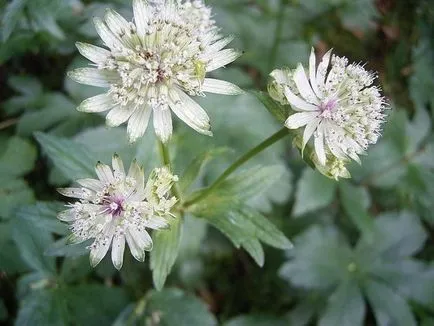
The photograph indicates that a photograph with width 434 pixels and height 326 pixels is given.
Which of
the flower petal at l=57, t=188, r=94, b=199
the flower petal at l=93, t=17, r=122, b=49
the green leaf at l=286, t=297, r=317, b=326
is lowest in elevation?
the green leaf at l=286, t=297, r=317, b=326

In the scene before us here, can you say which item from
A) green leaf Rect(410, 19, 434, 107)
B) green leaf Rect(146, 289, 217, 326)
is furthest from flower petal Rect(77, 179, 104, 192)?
green leaf Rect(410, 19, 434, 107)

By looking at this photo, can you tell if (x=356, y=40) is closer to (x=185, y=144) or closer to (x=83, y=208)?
(x=185, y=144)

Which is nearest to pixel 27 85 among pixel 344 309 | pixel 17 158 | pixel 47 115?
pixel 47 115

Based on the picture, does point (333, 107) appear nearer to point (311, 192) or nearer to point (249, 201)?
point (249, 201)

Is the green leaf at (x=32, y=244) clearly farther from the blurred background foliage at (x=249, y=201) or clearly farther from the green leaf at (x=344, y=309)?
the green leaf at (x=344, y=309)

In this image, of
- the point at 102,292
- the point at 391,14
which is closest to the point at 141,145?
the point at 102,292

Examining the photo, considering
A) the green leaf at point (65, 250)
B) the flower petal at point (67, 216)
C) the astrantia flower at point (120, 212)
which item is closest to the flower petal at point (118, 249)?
the astrantia flower at point (120, 212)

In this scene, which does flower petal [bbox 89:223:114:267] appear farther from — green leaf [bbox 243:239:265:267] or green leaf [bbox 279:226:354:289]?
green leaf [bbox 279:226:354:289]
